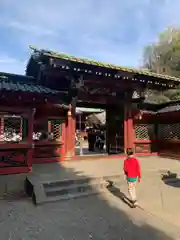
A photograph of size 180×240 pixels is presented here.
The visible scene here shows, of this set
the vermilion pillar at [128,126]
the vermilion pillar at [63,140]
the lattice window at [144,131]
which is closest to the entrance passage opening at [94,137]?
the vermilion pillar at [128,126]

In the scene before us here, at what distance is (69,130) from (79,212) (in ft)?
18.1

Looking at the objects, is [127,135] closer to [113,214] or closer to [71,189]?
[71,189]

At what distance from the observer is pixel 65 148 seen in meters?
10.2

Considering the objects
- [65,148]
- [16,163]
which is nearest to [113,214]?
[16,163]

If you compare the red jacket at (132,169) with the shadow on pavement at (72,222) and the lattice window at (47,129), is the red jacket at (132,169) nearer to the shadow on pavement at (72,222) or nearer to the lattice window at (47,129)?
the shadow on pavement at (72,222)

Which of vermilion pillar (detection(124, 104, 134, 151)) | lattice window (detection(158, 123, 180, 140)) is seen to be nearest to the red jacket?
vermilion pillar (detection(124, 104, 134, 151))

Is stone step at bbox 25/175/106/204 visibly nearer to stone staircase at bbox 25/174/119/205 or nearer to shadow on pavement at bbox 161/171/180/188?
stone staircase at bbox 25/174/119/205

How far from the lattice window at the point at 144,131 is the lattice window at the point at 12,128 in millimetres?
6362

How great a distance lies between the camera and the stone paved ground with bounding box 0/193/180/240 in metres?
3.80

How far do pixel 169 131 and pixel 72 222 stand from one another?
898 cm

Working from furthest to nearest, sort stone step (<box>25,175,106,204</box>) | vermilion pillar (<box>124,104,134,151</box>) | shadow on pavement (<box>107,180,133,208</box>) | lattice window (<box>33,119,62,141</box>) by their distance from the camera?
vermilion pillar (<box>124,104,134,151</box>), lattice window (<box>33,119,62,141</box>), stone step (<box>25,175,106,204</box>), shadow on pavement (<box>107,180,133,208</box>)

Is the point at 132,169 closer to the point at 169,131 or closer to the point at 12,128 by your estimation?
the point at 12,128

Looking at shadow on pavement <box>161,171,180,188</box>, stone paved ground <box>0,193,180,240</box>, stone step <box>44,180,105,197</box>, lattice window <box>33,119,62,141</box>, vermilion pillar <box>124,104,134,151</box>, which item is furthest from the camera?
vermilion pillar <box>124,104,134,151</box>

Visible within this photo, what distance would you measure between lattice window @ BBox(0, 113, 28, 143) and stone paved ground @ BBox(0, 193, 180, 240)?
8.67ft
